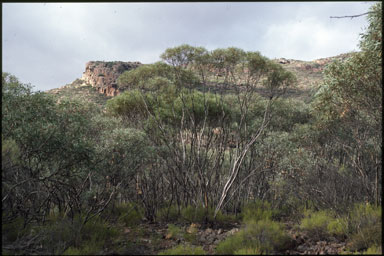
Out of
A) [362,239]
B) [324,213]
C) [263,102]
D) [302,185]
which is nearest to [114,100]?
[263,102]

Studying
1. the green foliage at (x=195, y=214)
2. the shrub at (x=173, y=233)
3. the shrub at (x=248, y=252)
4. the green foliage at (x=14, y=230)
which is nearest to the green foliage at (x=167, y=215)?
the green foliage at (x=195, y=214)

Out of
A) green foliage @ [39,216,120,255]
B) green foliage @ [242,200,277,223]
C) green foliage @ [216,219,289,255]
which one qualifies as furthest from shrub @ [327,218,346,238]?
green foliage @ [39,216,120,255]

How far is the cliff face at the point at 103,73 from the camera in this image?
64062mm

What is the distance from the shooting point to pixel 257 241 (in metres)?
6.90

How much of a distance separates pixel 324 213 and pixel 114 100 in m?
12.8

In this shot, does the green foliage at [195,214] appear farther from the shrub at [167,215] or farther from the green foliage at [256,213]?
the green foliage at [256,213]

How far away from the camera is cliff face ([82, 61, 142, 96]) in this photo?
64062 millimetres

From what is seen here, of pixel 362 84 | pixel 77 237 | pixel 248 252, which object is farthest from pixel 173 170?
pixel 362 84

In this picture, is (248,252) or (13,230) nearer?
(248,252)

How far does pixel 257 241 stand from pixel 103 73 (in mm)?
72086

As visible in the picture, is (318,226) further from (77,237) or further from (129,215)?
(77,237)

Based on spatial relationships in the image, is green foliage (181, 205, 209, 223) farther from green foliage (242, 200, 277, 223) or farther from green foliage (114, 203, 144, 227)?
green foliage (114, 203, 144, 227)

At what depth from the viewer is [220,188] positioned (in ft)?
41.7

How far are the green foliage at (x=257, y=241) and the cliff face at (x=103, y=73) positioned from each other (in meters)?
55.4
